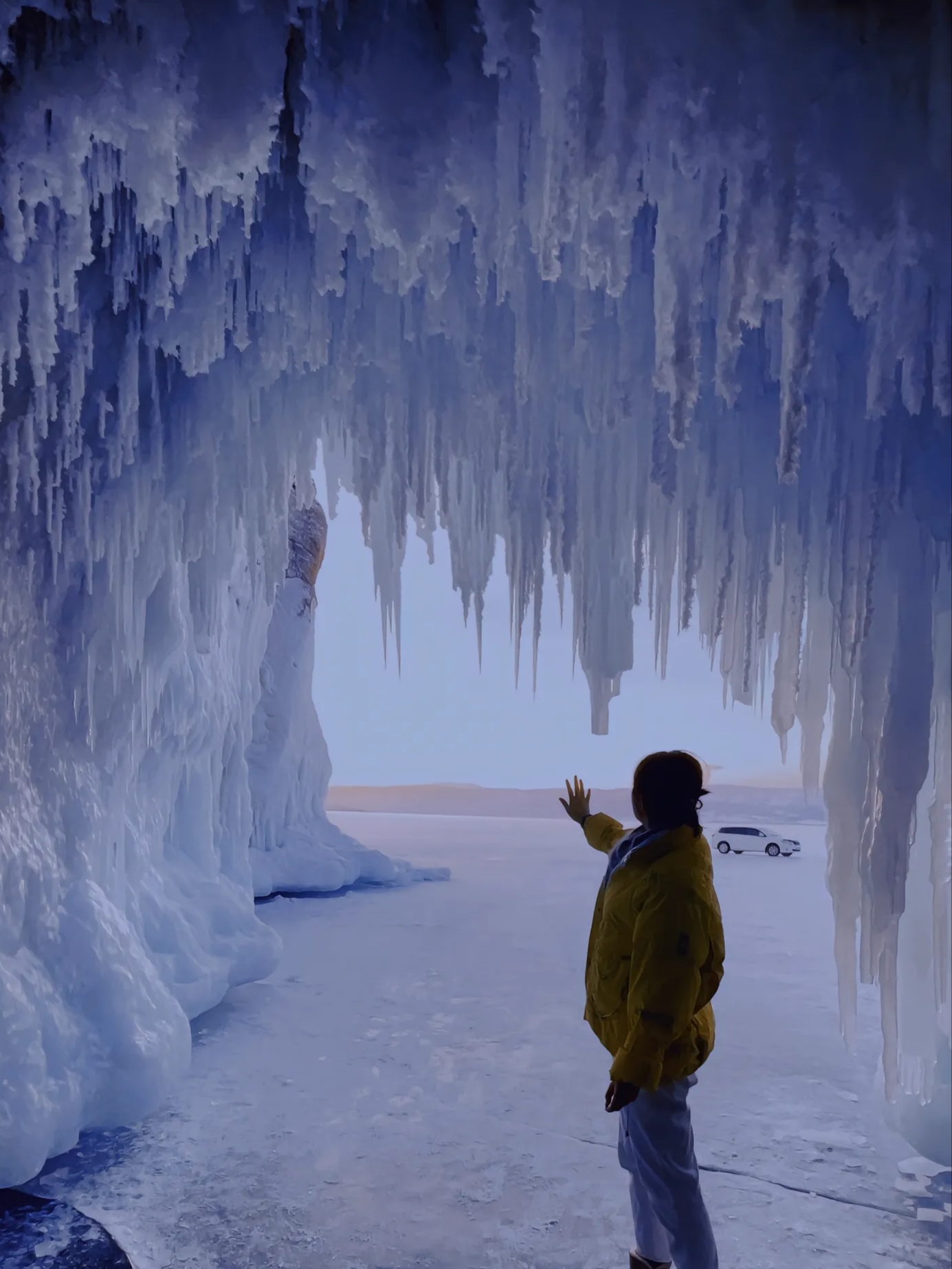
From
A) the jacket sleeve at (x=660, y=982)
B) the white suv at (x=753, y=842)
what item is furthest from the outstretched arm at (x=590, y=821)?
the white suv at (x=753, y=842)

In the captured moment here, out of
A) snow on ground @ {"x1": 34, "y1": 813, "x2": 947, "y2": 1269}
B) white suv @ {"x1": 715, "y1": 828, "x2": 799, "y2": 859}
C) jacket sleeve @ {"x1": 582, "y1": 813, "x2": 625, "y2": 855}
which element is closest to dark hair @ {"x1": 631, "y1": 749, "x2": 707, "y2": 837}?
jacket sleeve @ {"x1": 582, "y1": 813, "x2": 625, "y2": 855}

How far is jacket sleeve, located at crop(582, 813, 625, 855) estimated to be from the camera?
8.35 feet

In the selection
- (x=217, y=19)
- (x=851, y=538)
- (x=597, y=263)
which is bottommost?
(x=851, y=538)

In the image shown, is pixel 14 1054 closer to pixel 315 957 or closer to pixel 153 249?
pixel 153 249

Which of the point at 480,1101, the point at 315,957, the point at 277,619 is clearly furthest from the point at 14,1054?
the point at 277,619

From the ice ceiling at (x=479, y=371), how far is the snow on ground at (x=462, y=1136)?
1.65 ft

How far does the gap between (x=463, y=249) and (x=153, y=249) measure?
3.73 feet

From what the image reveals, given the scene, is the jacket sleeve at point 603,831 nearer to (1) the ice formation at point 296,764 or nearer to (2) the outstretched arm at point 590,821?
(2) the outstretched arm at point 590,821

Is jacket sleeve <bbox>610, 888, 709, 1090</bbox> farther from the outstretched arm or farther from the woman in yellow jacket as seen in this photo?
the outstretched arm

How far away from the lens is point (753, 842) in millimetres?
21344

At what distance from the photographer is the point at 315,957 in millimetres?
7547

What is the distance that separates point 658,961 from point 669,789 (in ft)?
1.32

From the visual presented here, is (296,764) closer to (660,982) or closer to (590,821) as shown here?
(590,821)

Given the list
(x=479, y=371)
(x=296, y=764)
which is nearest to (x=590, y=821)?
(x=479, y=371)
